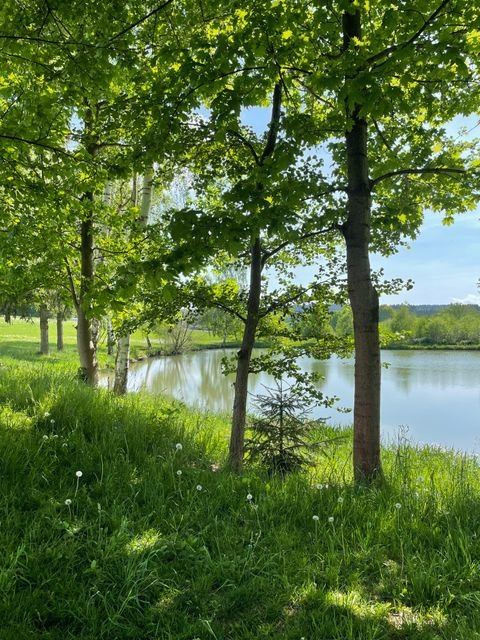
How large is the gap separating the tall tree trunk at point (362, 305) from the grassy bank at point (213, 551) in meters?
0.38

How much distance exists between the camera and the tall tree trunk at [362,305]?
4082 mm

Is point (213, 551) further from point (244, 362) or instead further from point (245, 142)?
point (245, 142)

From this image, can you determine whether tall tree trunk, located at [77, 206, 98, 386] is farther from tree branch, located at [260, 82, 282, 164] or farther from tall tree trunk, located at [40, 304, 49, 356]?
tall tree trunk, located at [40, 304, 49, 356]

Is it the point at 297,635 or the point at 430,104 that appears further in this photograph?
the point at 430,104

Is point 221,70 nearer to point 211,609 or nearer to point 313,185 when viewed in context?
point 313,185

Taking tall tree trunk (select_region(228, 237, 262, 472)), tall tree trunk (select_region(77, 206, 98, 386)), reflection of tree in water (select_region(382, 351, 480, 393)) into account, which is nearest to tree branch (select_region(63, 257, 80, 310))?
tall tree trunk (select_region(77, 206, 98, 386))

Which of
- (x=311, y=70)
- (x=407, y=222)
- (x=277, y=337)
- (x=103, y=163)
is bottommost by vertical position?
(x=277, y=337)

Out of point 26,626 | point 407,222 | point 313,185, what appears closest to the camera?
point 26,626

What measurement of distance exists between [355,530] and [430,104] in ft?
12.2

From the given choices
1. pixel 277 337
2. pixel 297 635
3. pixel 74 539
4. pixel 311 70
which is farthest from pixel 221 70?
pixel 297 635

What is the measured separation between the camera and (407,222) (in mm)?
5016

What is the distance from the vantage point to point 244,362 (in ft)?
16.8

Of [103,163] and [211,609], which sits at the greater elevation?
[103,163]

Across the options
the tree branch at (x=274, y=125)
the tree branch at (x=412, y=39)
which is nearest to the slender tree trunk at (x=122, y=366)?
the tree branch at (x=274, y=125)
